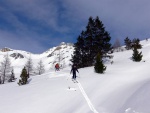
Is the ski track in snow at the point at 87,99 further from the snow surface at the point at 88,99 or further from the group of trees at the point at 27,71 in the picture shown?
the group of trees at the point at 27,71

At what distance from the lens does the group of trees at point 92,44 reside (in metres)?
40.5

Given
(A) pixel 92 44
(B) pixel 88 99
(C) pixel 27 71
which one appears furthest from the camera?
(C) pixel 27 71

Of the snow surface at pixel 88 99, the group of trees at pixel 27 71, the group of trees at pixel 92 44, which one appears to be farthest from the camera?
the group of trees at pixel 92 44

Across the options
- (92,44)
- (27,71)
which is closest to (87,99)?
(92,44)

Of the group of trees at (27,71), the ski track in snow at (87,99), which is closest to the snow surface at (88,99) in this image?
the ski track in snow at (87,99)

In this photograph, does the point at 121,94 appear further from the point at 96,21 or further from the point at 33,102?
the point at 96,21

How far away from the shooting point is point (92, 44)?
41906mm

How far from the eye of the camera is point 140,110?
42.6ft

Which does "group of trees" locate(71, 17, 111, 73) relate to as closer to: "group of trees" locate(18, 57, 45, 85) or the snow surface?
"group of trees" locate(18, 57, 45, 85)

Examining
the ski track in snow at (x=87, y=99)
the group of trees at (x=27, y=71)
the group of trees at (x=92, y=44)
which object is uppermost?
the group of trees at (x=92, y=44)

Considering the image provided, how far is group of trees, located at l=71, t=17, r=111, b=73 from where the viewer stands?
40.5 m

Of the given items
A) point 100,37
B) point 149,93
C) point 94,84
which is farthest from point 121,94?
point 100,37

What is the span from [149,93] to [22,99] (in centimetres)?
1165

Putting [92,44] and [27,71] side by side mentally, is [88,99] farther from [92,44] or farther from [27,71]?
[27,71]
